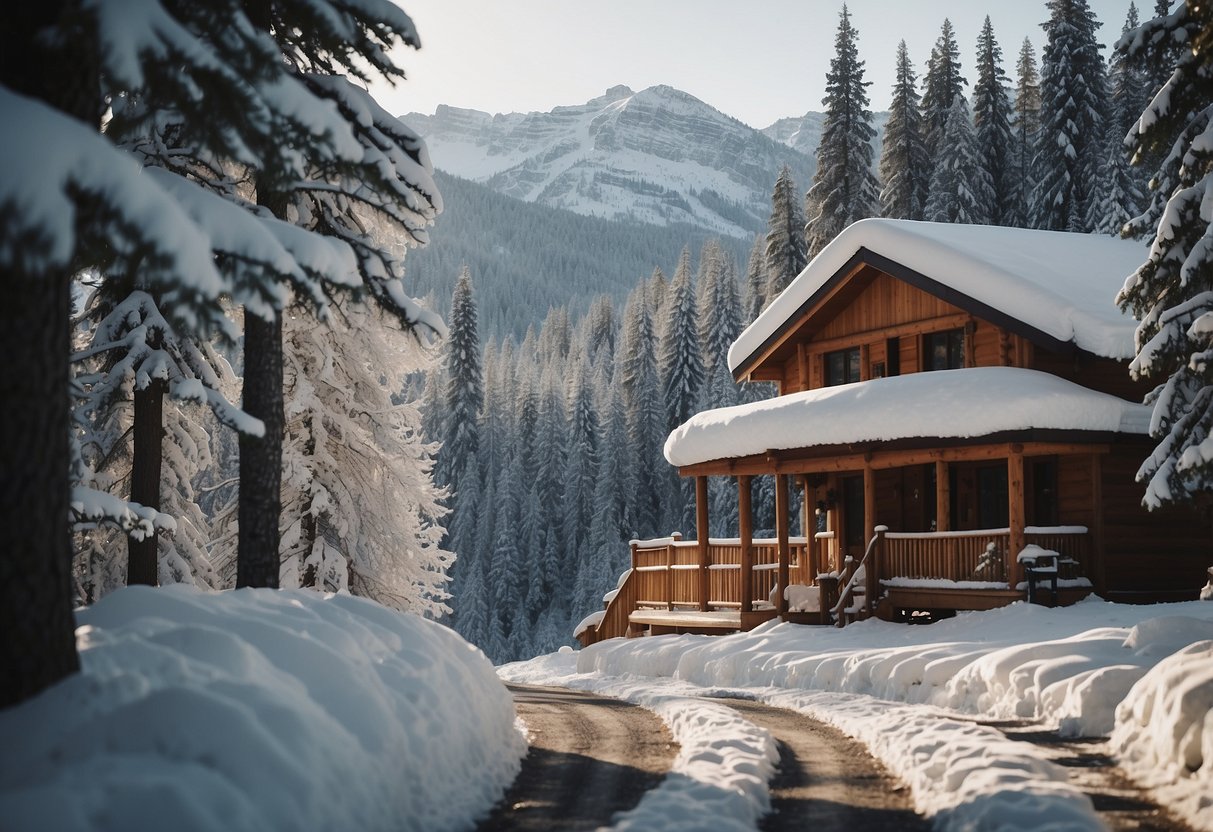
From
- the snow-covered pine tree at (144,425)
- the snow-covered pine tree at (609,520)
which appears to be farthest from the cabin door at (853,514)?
the snow-covered pine tree at (609,520)

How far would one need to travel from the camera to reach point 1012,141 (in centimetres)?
5647

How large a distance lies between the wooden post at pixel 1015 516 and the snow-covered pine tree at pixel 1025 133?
120 ft

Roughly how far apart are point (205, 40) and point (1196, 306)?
32.8 ft

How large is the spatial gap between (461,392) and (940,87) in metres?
41.5

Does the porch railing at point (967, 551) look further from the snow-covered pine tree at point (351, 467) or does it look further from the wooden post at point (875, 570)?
the snow-covered pine tree at point (351, 467)

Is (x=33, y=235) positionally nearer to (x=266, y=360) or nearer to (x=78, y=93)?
(x=78, y=93)

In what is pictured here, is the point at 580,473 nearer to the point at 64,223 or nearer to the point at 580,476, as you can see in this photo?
the point at 580,476

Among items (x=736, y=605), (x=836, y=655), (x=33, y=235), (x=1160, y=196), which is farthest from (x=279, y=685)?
(x=736, y=605)

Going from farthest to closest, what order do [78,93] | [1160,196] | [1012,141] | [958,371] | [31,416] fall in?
[1012,141], [958,371], [1160,196], [78,93], [31,416]

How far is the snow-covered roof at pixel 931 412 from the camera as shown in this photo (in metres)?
18.3

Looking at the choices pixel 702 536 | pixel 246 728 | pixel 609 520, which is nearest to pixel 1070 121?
pixel 702 536

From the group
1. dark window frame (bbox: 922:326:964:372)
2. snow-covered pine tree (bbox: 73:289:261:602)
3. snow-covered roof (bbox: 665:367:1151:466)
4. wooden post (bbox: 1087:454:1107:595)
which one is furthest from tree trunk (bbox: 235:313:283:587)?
dark window frame (bbox: 922:326:964:372)

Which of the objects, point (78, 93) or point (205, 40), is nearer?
point (78, 93)

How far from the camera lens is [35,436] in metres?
5.31
